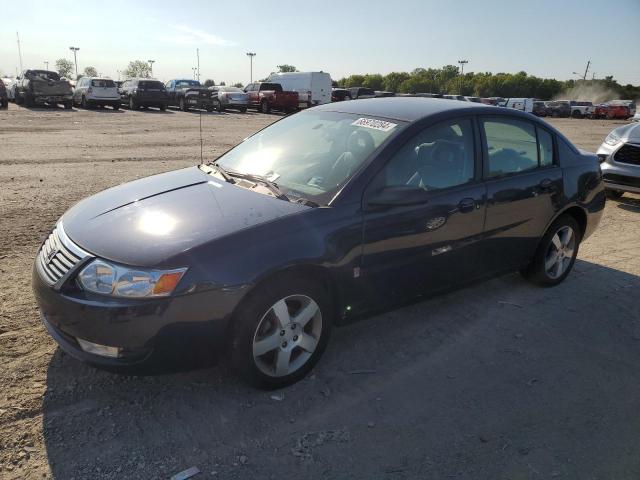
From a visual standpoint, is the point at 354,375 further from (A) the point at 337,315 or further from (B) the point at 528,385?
(B) the point at 528,385

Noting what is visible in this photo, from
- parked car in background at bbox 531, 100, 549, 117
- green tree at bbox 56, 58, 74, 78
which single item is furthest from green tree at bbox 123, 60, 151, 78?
parked car in background at bbox 531, 100, 549, 117

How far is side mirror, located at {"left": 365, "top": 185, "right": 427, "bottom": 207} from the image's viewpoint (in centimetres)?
316

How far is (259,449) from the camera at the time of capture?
255 cm

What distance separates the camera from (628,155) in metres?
7.99

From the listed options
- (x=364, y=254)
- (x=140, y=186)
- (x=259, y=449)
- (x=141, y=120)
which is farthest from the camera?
(x=141, y=120)

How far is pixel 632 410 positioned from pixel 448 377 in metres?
1.05

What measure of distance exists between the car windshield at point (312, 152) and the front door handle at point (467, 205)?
708 millimetres

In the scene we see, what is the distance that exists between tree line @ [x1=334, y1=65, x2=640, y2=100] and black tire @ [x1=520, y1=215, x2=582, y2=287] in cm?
7878

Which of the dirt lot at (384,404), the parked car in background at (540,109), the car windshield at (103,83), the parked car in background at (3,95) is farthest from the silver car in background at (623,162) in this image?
the parked car in background at (540,109)

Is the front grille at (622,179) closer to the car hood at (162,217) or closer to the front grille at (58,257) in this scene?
the car hood at (162,217)

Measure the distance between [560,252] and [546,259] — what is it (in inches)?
7.9

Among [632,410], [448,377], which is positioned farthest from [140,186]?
[632,410]

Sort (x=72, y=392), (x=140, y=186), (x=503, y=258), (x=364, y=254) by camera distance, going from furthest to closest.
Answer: (x=503, y=258) → (x=140, y=186) → (x=364, y=254) → (x=72, y=392)

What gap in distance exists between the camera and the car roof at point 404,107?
3.72 meters
